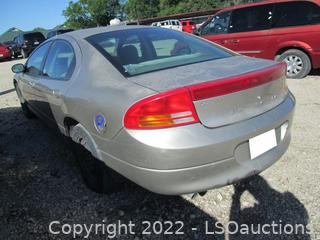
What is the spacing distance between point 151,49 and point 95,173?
1.28 metres

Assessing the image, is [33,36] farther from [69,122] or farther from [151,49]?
[151,49]

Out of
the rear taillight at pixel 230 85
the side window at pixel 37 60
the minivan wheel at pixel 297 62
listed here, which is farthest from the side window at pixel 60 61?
the minivan wheel at pixel 297 62

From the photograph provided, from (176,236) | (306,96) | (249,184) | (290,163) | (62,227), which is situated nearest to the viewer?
(176,236)

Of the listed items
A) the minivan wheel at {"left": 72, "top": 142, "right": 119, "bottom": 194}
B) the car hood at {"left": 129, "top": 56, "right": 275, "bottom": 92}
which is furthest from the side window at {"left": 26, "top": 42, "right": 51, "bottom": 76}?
the car hood at {"left": 129, "top": 56, "right": 275, "bottom": 92}

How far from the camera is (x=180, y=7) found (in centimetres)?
6316

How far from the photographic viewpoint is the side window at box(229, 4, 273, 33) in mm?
7527

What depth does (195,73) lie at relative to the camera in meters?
2.44

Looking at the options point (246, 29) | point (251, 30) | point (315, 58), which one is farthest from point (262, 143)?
point (246, 29)

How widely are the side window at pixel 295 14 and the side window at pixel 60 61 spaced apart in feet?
17.5

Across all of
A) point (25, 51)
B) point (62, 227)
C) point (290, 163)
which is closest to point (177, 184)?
point (62, 227)

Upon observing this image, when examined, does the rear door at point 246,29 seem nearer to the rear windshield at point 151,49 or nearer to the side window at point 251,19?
the side window at point 251,19

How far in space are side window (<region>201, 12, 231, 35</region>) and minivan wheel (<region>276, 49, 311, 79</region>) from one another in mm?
1648

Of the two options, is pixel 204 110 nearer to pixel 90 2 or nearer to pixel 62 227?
pixel 62 227

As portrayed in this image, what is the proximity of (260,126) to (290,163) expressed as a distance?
1360mm
